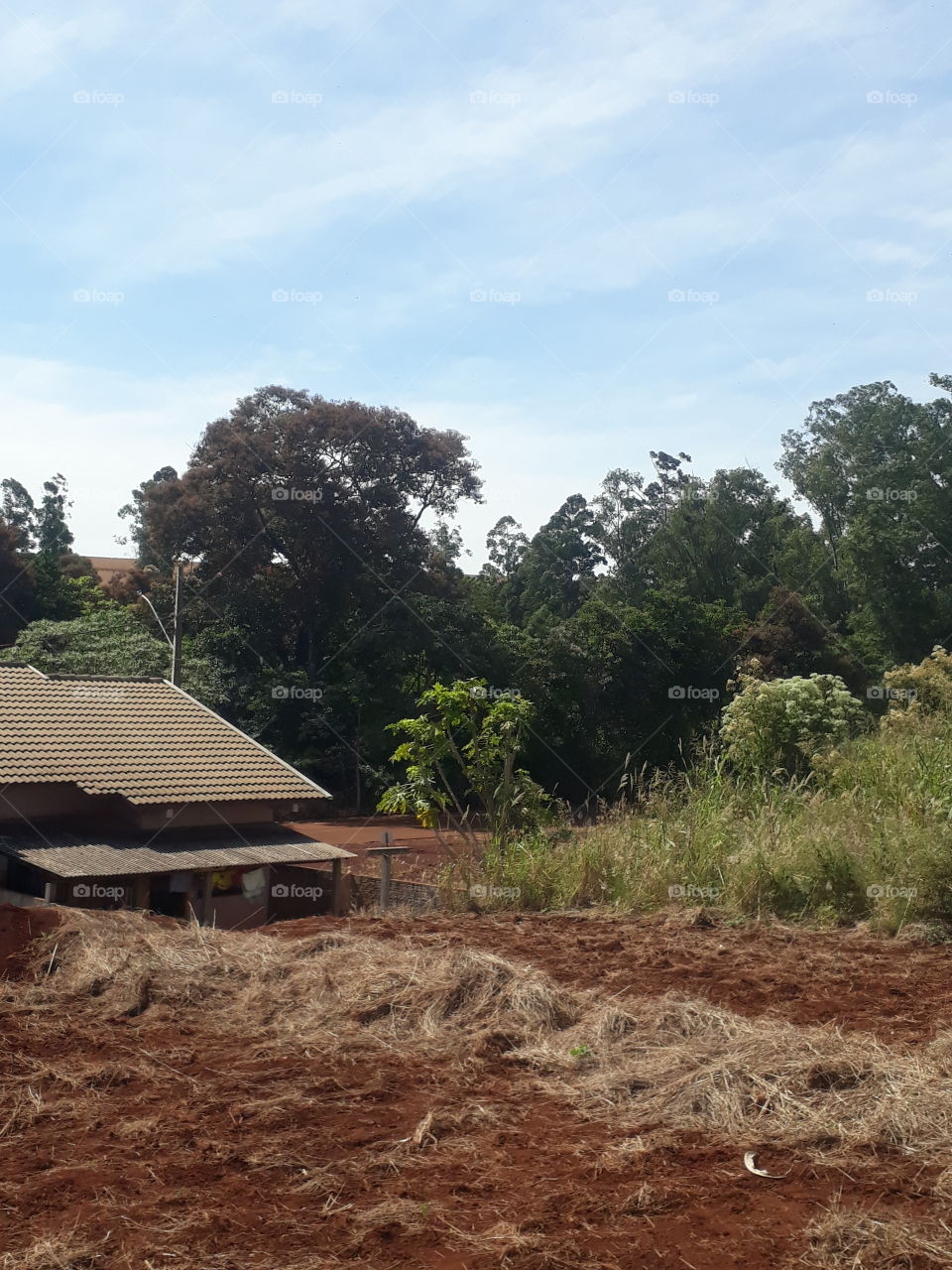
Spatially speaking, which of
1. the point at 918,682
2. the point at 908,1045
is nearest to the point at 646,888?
the point at 908,1045

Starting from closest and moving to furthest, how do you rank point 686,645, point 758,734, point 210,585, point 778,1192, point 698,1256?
point 698,1256 < point 778,1192 < point 758,734 < point 210,585 < point 686,645

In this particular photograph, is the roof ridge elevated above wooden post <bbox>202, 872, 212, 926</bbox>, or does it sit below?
above

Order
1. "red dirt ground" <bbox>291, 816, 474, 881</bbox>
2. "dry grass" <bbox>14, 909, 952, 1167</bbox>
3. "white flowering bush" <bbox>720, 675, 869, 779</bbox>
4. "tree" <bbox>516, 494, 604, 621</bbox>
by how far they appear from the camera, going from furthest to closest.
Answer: "tree" <bbox>516, 494, 604, 621</bbox> < "red dirt ground" <bbox>291, 816, 474, 881</bbox> < "white flowering bush" <bbox>720, 675, 869, 779</bbox> < "dry grass" <bbox>14, 909, 952, 1167</bbox>

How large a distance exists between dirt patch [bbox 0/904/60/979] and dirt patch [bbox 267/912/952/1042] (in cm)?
197

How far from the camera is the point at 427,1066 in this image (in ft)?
17.3

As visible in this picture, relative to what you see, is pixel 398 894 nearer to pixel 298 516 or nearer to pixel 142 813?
pixel 142 813

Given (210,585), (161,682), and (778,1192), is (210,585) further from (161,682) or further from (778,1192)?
(778,1192)

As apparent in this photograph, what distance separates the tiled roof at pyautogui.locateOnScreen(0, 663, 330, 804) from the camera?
49.8ft

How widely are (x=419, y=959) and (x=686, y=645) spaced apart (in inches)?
1205

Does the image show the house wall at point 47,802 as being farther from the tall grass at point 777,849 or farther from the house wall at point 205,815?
the tall grass at point 777,849

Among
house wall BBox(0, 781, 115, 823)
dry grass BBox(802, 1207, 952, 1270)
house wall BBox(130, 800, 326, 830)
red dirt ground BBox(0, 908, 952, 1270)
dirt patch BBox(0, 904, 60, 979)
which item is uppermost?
dry grass BBox(802, 1207, 952, 1270)

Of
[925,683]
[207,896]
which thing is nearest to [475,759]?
[207,896]

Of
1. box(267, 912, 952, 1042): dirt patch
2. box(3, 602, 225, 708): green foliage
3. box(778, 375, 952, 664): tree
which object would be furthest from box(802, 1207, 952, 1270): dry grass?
box(778, 375, 952, 664): tree

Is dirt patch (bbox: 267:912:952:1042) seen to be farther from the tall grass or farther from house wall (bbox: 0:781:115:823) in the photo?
house wall (bbox: 0:781:115:823)
